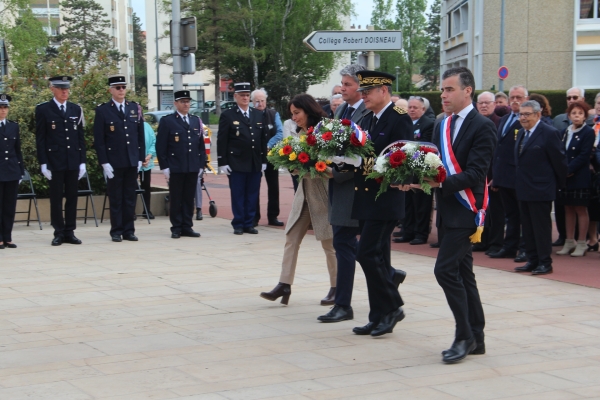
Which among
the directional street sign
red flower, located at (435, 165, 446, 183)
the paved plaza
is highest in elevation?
the directional street sign

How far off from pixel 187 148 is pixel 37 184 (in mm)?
3083

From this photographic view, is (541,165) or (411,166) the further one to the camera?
(541,165)

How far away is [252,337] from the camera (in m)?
6.82

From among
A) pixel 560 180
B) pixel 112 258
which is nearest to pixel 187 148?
pixel 112 258

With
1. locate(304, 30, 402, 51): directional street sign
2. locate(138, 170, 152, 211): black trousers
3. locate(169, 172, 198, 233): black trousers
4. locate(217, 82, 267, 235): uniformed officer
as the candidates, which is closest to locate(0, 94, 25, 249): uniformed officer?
locate(169, 172, 198, 233): black trousers

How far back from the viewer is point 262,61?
205ft

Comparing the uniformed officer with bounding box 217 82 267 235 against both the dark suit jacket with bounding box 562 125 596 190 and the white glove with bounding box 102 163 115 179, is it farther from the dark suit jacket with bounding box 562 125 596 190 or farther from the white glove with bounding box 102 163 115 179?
the dark suit jacket with bounding box 562 125 596 190

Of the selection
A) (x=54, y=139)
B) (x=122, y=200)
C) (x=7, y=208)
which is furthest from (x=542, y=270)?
(x=7, y=208)

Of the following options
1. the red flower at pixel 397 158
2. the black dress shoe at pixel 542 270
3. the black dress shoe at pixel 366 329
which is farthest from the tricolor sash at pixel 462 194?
the black dress shoe at pixel 542 270

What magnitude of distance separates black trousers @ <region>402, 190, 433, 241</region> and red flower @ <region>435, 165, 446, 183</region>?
6.17m

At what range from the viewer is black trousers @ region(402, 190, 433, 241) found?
12.1 m

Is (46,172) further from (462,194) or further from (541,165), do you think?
(462,194)

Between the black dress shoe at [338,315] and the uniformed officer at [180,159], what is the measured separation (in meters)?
5.54

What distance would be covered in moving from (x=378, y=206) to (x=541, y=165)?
388 centimetres
